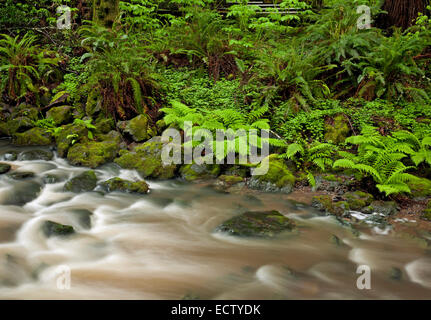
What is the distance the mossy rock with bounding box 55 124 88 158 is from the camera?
631 centimetres

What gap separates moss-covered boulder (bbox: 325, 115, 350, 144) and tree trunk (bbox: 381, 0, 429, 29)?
4.68 metres

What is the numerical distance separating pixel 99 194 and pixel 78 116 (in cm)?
258

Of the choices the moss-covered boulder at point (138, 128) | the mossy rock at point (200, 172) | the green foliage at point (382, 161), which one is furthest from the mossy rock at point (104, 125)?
the green foliage at point (382, 161)

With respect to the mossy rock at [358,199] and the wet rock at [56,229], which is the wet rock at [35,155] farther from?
the mossy rock at [358,199]

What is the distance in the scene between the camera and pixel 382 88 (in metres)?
6.54

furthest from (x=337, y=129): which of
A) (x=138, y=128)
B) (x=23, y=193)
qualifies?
(x=23, y=193)

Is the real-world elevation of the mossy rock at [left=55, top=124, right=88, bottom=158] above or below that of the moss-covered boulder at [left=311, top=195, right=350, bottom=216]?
above

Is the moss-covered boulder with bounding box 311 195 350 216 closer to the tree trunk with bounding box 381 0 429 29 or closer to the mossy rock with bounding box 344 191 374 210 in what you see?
the mossy rock with bounding box 344 191 374 210

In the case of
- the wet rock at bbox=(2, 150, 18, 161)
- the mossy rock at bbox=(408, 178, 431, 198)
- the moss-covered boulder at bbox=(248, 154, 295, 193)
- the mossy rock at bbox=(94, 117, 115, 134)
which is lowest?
the mossy rock at bbox=(408, 178, 431, 198)

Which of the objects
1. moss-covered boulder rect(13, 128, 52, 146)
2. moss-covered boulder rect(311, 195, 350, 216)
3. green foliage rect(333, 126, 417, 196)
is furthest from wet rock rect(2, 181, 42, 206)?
green foliage rect(333, 126, 417, 196)

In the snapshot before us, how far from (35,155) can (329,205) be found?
5158 millimetres

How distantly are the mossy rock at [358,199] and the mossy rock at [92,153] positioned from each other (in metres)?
4.06

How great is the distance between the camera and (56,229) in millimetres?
4016
